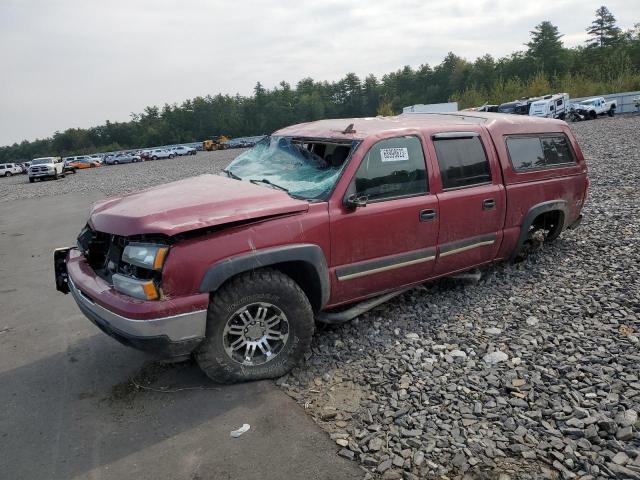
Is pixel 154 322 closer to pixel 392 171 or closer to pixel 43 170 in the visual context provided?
pixel 392 171

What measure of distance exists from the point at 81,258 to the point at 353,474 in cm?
285

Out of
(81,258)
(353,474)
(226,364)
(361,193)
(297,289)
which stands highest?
(361,193)

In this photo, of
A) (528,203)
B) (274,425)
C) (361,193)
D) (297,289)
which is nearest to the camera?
(274,425)

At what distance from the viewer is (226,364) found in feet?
11.1

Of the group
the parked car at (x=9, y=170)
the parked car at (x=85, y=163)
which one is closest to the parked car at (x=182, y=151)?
the parked car at (x=85, y=163)

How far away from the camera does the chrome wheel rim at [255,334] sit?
3406 millimetres

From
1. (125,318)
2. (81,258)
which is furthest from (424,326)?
(81,258)

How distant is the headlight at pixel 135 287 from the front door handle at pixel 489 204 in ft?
10.2

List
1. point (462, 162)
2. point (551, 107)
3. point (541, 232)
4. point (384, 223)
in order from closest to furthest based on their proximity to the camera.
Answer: point (384, 223) < point (462, 162) < point (541, 232) < point (551, 107)

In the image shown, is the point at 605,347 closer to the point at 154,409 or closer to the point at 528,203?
the point at 528,203

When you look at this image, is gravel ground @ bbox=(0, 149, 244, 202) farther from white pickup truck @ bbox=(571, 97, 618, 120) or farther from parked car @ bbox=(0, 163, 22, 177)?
white pickup truck @ bbox=(571, 97, 618, 120)

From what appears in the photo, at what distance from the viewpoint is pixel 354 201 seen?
12.1ft

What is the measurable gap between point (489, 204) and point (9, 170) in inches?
1974

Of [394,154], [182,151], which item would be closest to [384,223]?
[394,154]
